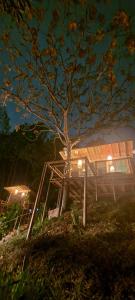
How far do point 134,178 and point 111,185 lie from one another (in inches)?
51.6

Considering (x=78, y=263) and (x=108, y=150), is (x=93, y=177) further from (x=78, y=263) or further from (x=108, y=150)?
(x=78, y=263)

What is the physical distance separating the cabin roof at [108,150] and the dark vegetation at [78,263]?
669 cm

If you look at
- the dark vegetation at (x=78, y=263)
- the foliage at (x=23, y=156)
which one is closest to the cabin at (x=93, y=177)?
the dark vegetation at (x=78, y=263)

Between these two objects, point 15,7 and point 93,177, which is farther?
point 93,177

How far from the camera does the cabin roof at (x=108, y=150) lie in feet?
42.0

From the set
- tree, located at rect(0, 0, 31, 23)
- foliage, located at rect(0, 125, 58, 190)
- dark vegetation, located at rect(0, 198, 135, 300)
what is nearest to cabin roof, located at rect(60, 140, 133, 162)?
dark vegetation, located at rect(0, 198, 135, 300)

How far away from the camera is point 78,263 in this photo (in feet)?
13.8

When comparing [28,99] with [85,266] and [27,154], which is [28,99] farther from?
[27,154]

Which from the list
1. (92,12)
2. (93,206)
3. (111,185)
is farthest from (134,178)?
(92,12)

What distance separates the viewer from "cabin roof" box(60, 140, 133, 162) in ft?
42.0

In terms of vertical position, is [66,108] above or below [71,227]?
above

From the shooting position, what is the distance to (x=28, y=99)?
1189 centimetres

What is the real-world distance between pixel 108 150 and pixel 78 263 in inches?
394

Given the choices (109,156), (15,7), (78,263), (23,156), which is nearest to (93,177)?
(109,156)
